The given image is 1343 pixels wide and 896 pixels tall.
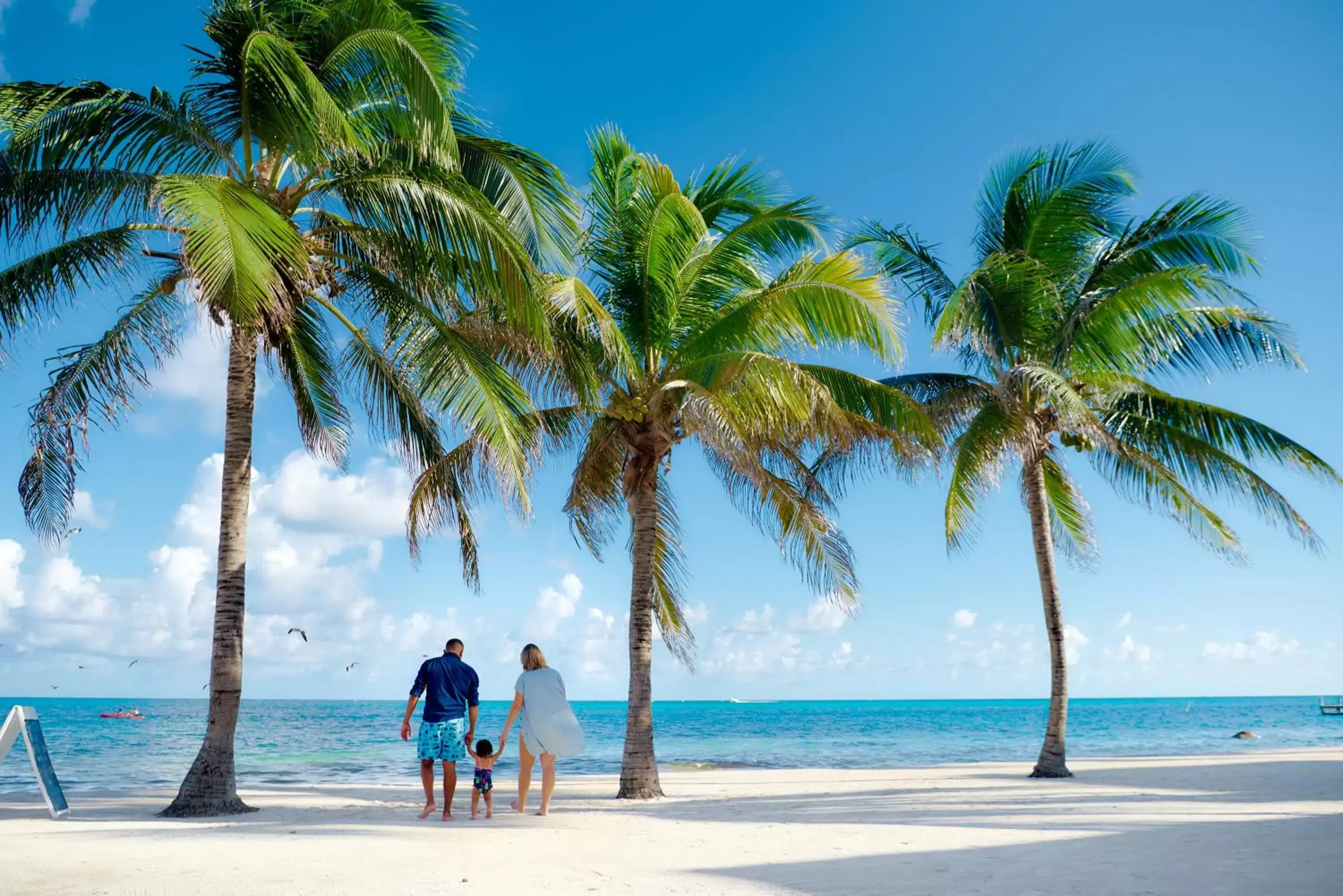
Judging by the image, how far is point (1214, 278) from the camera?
40.2 feet

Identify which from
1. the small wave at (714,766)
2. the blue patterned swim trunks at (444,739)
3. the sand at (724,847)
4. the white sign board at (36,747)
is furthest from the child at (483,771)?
the small wave at (714,766)

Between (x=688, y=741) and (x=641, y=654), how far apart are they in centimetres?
3636

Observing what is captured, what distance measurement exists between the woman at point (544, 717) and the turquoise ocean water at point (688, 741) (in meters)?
10.5

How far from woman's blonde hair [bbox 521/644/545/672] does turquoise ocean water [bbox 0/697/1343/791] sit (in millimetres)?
10572

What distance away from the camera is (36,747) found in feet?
32.3

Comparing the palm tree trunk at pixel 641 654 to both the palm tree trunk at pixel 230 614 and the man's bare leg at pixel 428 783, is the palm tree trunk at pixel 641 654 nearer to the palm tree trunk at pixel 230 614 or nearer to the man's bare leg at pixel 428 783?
the man's bare leg at pixel 428 783

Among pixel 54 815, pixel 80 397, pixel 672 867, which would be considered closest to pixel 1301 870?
pixel 672 867

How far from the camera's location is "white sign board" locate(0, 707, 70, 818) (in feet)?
31.0

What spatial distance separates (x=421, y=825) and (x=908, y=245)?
35.4ft

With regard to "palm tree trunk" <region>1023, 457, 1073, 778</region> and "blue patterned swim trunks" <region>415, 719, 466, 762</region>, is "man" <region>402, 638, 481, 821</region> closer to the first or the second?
"blue patterned swim trunks" <region>415, 719, 466, 762</region>

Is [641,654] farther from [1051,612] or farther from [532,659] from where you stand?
[1051,612]

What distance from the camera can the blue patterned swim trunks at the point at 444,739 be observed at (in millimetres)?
9148

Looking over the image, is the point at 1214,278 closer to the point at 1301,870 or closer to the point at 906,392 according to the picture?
the point at 906,392

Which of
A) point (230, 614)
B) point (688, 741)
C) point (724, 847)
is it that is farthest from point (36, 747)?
point (688, 741)
